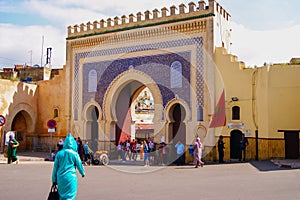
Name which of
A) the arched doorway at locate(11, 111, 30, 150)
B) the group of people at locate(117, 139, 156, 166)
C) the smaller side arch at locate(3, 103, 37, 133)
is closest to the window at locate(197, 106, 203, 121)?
the group of people at locate(117, 139, 156, 166)

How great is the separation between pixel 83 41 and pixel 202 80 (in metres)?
7.54

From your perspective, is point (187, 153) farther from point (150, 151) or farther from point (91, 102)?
point (91, 102)

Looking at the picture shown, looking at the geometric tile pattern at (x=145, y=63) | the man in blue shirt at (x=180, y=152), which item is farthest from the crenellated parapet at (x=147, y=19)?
the man in blue shirt at (x=180, y=152)

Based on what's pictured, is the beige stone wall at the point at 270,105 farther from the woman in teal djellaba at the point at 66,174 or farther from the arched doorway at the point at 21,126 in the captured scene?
the arched doorway at the point at 21,126

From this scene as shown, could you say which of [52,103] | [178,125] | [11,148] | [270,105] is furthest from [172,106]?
[52,103]

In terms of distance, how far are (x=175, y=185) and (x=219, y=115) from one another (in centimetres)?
686

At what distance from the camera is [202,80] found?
615 inches

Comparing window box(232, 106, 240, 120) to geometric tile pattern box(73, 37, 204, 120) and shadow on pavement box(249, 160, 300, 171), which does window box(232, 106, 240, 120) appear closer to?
geometric tile pattern box(73, 37, 204, 120)

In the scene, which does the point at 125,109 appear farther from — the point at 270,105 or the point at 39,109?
the point at 270,105

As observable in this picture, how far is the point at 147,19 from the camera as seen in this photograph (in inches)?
687

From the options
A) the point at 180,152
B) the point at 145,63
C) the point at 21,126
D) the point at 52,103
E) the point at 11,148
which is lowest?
the point at 180,152

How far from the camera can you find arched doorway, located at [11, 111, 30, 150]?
20.4 m

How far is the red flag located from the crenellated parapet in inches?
148

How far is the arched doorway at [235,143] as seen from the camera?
1500cm
